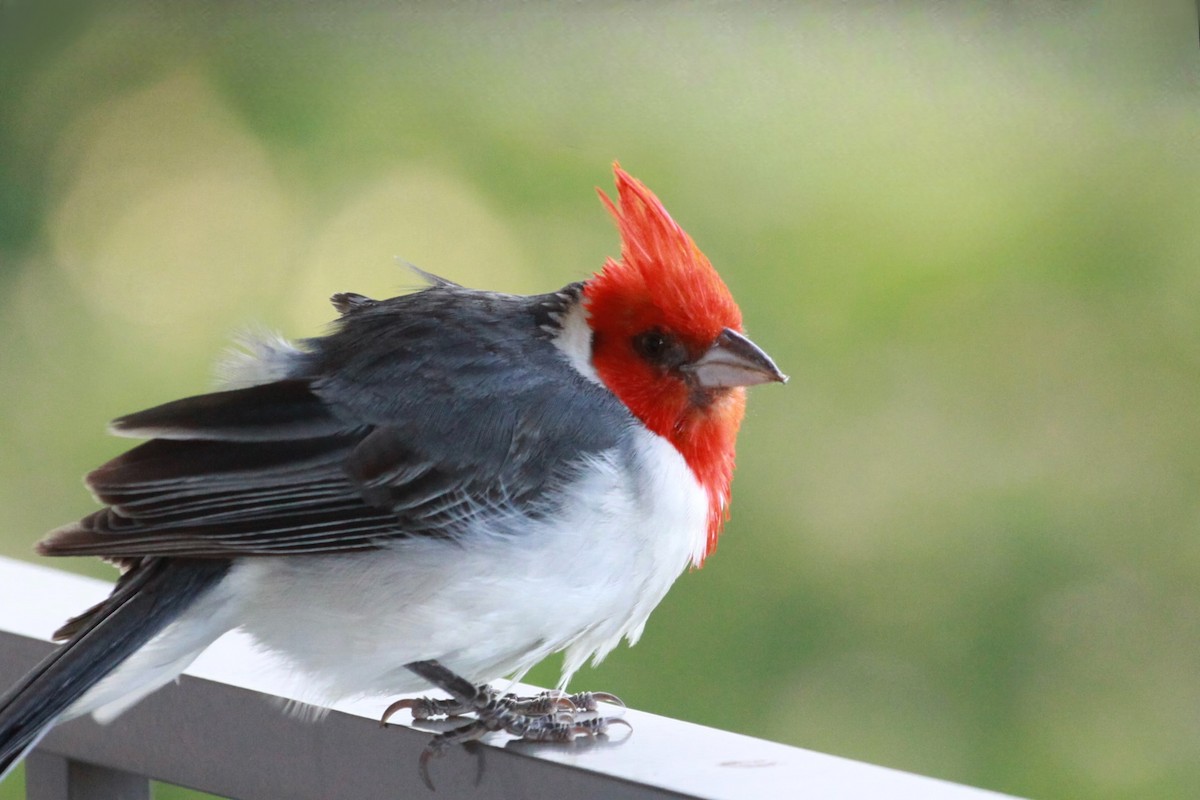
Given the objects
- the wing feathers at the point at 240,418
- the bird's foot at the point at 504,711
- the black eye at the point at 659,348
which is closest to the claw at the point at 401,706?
the bird's foot at the point at 504,711

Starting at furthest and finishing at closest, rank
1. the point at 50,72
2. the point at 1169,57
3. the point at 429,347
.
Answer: the point at 50,72 < the point at 1169,57 < the point at 429,347

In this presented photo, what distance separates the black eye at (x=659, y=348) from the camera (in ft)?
5.41

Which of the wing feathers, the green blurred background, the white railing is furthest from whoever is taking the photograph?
the green blurred background

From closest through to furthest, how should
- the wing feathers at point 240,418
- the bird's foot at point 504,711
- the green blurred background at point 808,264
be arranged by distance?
the bird's foot at point 504,711 → the wing feathers at point 240,418 → the green blurred background at point 808,264

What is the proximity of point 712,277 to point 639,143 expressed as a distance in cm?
200

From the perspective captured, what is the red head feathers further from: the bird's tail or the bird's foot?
the bird's tail

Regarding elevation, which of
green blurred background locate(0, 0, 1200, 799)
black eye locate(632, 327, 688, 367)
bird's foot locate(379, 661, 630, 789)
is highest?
green blurred background locate(0, 0, 1200, 799)

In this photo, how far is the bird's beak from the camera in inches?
62.6

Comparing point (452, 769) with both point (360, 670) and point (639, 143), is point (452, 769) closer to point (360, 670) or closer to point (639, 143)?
point (360, 670)

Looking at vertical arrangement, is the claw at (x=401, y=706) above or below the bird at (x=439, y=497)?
below

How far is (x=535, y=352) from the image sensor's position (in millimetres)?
1665

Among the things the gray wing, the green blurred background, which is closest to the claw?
the gray wing

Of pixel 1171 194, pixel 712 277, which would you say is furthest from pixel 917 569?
pixel 712 277

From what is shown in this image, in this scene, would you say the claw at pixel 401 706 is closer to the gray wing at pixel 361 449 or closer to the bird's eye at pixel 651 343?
the gray wing at pixel 361 449
